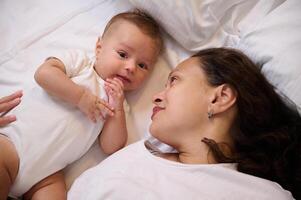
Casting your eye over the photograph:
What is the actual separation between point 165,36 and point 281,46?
1.41 ft

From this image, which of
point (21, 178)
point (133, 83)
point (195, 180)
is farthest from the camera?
point (133, 83)

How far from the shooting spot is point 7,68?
120 centimetres

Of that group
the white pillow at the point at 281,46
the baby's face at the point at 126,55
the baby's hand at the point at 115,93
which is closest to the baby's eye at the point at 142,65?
the baby's face at the point at 126,55

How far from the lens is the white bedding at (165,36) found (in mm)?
1062

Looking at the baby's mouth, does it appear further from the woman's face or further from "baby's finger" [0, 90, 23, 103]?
"baby's finger" [0, 90, 23, 103]

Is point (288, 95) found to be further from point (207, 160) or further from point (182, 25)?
point (182, 25)

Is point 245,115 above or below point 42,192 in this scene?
above

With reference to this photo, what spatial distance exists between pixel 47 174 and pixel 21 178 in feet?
0.24

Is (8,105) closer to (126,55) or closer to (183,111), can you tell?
(126,55)

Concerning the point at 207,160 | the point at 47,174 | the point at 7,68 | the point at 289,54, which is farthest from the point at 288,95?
the point at 7,68

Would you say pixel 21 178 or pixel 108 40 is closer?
pixel 21 178

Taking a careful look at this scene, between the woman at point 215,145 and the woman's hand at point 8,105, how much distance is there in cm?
29

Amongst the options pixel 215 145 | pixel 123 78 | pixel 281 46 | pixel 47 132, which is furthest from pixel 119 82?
pixel 281 46

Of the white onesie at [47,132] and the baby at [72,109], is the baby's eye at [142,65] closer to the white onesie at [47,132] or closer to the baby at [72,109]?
the baby at [72,109]
